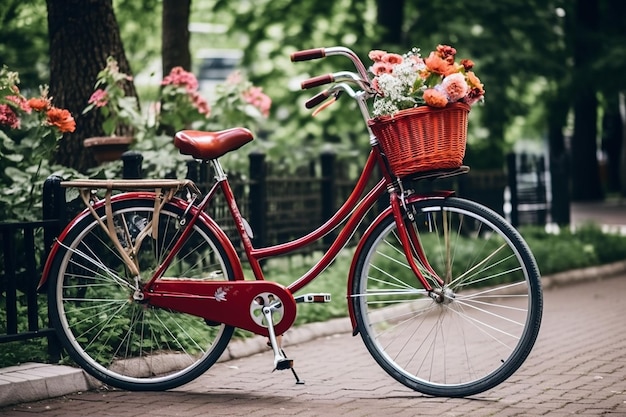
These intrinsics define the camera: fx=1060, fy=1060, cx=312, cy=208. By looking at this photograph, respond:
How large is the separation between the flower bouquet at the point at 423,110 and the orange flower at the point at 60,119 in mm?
A: 2347

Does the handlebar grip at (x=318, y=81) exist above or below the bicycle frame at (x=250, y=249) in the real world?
above

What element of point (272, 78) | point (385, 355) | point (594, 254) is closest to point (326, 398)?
point (385, 355)

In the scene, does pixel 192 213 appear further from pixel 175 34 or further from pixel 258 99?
pixel 175 34

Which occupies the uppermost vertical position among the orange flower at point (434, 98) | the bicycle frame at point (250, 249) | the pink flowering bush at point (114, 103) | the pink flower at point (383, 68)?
the pink flowering bush at point (114, 103)

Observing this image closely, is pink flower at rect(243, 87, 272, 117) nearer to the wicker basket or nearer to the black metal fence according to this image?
the black metal fence

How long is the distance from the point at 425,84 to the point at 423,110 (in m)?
0.20

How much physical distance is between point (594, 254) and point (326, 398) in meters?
8.05

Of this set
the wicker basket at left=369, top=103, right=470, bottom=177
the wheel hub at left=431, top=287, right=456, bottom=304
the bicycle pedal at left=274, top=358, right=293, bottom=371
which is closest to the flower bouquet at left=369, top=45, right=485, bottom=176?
the wicker basket at left=369, top=103, right=470, bottom=177

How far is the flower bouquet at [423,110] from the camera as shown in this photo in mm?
4941

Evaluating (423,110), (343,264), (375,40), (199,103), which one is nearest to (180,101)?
(199,103)

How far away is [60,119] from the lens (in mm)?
6605

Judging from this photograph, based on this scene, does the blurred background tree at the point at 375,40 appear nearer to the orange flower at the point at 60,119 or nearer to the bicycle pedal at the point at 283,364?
the orange flower at the point at 60,119

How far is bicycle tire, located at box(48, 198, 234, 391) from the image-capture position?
5.38 metres

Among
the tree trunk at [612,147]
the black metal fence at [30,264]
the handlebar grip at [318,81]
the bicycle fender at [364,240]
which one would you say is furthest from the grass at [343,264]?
the tree trunk at [612,147]
